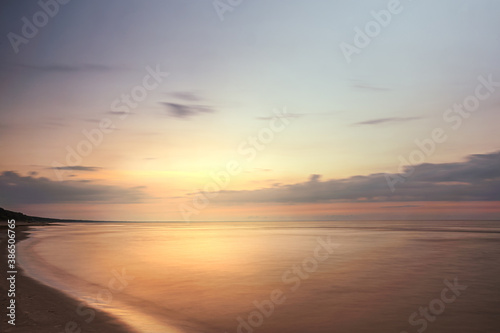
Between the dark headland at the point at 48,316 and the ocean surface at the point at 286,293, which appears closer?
the dark headland at the point at 48,316

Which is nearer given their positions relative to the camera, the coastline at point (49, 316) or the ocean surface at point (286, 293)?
the coastline at point (49, 316)

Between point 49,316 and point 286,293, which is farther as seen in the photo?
point 286,293

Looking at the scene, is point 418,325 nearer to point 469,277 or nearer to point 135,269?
point 469,277

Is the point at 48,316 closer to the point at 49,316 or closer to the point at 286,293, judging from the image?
the point at 49,316

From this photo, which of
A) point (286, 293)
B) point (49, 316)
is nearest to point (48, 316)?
point (49, 316)

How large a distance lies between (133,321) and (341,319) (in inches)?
225

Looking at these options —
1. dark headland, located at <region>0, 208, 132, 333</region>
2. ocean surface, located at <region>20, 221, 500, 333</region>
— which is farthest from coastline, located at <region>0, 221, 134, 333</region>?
ocean surface, located at <region>20, 221, 500, 333</region>

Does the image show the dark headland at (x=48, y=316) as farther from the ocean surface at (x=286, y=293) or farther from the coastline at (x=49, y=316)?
the ocean surface at (x=286, y=293)

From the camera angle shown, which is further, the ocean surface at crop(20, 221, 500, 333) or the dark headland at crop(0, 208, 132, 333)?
the ocean surface at crop(20, 221, 500, 333)

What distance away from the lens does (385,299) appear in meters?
13.2

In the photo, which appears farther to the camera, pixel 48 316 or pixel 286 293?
pixel 286 293

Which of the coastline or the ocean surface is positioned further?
the ocean surface

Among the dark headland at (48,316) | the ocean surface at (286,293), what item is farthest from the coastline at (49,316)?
the ocean surface at (286,293)

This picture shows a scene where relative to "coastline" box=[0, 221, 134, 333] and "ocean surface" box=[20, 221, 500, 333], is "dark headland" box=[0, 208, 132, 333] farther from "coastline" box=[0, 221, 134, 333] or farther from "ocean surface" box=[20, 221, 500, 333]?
"ocean surface" box=[20, 221, 500, 333]
